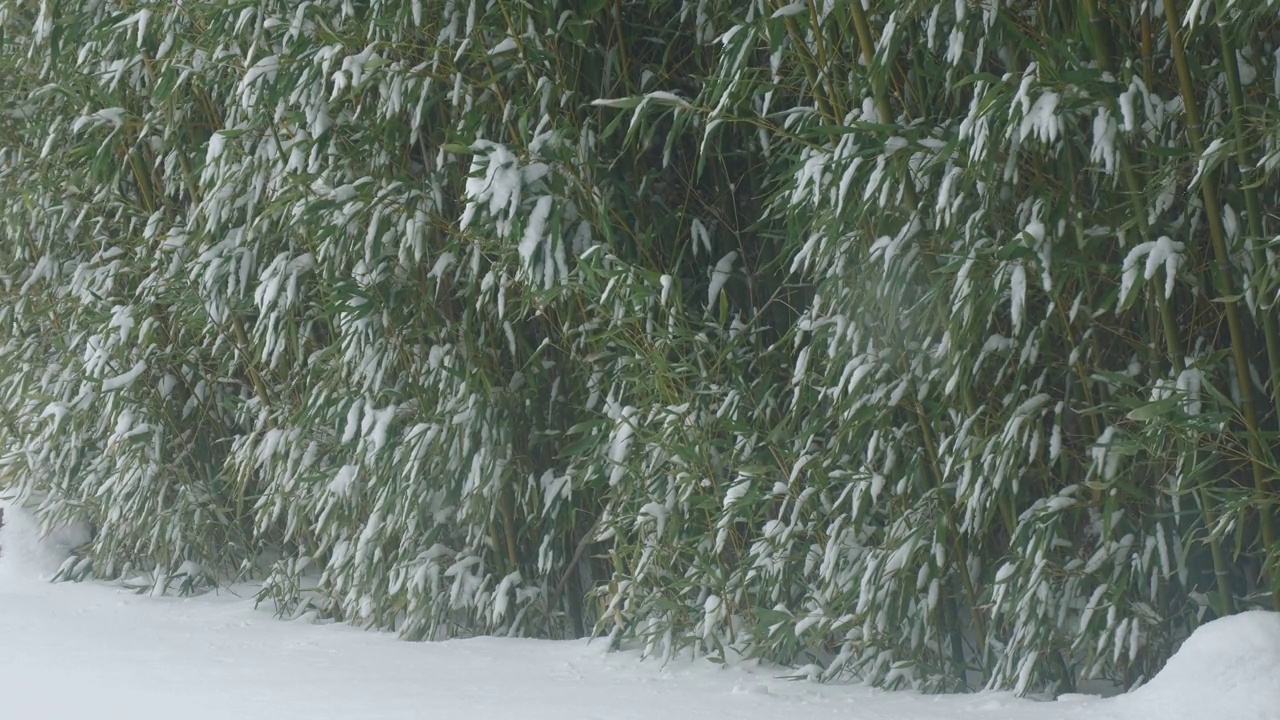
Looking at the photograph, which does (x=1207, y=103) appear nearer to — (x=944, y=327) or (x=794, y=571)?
(x=944, y=327)

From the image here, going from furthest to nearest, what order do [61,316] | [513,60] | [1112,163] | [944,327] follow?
[61,316], [513,60], [944,327], [1112,163]

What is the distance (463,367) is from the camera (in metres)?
3.20

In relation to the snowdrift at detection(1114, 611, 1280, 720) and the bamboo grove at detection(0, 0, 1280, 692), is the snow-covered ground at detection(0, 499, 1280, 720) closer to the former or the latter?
the snowdrift at detection(1114, 611, 1280, 720)

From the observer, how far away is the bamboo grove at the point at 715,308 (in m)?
2.26

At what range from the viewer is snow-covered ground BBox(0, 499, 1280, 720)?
84.3 inches

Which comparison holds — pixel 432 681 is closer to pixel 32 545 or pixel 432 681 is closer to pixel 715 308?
pixel 715 308

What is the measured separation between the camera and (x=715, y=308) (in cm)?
303

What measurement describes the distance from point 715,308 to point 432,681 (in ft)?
3.55

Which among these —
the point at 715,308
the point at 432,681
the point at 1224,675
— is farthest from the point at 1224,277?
the point at 432,681

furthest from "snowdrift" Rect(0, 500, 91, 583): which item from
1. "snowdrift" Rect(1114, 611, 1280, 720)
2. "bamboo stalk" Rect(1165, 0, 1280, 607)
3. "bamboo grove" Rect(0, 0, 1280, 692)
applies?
"bamboo stalk" Rect(1165, 0, 1280, 607)

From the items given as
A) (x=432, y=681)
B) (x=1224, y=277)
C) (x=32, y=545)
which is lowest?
(x=432, y=681)

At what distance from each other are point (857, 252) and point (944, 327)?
0.26 metres

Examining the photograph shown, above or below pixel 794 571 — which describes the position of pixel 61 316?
above

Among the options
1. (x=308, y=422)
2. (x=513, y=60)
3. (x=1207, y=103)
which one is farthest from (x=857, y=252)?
(x=308, y=422)
